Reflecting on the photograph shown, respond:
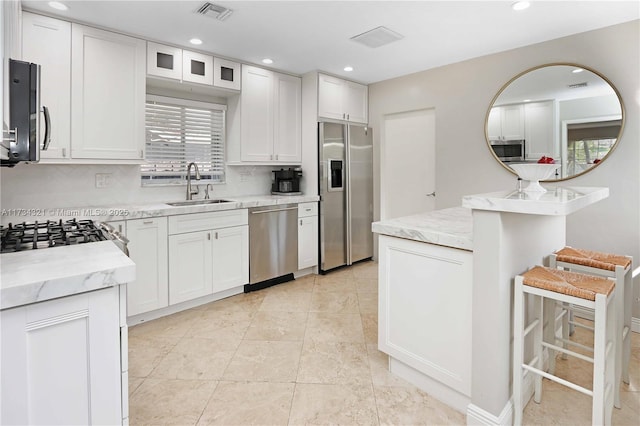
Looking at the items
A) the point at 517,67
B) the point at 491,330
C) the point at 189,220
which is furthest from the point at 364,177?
the point at 491,330

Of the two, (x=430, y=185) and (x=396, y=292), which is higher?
(x=430, y=185)

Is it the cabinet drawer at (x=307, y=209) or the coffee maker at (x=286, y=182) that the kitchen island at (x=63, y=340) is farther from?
the coffee maker at (x=286, y=182)

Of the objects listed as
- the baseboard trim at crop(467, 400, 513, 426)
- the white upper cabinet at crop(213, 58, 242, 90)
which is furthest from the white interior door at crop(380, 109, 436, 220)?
the baseboard trim at crop(467, 400, 513, 426)

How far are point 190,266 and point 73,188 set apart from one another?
1.20m

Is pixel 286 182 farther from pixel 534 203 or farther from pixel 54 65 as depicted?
Answer: pixel 534 203

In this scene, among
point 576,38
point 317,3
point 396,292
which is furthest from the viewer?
point 576,38

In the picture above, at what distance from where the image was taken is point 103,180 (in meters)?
3.29

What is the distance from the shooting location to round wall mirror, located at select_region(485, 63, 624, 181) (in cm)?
305

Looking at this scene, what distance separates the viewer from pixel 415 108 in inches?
175

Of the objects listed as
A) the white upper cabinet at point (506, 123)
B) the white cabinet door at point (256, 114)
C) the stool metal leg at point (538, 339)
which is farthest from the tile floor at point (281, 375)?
the white upper cabinet at point (506, 123)

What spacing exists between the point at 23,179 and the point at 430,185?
4.13 meters

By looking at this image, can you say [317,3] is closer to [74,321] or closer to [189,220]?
[189,220]

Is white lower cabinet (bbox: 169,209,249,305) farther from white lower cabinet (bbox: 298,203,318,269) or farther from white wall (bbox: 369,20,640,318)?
white wall (bbox: 369,20,640,318)

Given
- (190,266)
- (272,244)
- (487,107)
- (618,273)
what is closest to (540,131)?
(487,107)
